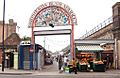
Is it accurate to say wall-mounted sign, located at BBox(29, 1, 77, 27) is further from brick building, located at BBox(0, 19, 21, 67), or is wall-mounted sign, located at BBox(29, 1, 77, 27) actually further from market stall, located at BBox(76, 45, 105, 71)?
brick building, located at BBox(0, 19, 21, 67)

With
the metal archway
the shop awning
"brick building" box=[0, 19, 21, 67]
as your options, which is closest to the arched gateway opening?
the metal archway

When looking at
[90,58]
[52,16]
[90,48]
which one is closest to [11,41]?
[90,48]

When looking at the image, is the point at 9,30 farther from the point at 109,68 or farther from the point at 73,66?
the point at 73,66

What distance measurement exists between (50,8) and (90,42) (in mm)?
7979

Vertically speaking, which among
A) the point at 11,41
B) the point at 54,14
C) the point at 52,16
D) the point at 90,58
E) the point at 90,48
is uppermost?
the point at 54,14

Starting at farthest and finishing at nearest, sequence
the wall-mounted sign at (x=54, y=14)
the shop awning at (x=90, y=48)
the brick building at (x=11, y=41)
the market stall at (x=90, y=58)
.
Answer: the brick building at (x=11, y=41), the shop awning at (x=90, y=48), the wall-mounted sign at (x=54, y=14), the market stall at (x=90, y=58)

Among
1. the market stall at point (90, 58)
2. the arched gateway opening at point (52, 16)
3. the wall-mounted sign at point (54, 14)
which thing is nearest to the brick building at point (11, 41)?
the arched gateway opening at point (52, 16)

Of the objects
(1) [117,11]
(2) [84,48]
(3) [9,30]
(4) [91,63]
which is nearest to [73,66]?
(4) [91,63]

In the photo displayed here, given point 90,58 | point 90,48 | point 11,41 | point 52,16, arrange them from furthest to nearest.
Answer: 1. point 11,41
2. point 90,48
3. point 90,58
4. point 52,16

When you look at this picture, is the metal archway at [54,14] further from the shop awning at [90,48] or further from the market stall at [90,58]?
the market stall at [90,58]

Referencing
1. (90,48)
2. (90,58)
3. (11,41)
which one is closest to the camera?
(90,58)

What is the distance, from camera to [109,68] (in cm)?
4491

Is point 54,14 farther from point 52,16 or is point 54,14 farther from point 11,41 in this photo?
point 11,41

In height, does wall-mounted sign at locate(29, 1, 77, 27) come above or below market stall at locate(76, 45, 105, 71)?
above
